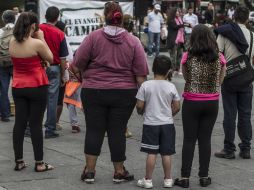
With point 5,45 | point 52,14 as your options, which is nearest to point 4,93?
point 5,45

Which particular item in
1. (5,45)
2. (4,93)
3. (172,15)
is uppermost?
(172,15)

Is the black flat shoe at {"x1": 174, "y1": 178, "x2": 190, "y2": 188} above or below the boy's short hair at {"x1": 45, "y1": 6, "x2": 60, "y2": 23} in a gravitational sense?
below

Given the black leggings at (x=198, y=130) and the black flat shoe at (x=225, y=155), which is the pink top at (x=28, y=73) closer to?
the black leggings at (x=198, y=130)

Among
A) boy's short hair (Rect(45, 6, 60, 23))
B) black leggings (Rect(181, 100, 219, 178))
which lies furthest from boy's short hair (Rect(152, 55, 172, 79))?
boy's short hair (Rect(45, 6, 60, 23))

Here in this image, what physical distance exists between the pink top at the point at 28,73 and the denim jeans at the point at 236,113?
228cm

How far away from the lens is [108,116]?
6.46 m

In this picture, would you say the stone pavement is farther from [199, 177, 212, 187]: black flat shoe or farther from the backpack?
the backpack

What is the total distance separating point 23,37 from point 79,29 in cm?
565

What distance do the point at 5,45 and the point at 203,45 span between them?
4489 mm

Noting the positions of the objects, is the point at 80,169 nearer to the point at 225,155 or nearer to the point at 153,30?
the point at 225,155

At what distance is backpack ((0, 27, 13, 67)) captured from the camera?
9875mm

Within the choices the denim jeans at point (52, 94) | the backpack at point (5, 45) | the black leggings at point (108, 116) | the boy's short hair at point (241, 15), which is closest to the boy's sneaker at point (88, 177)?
the black leggings at point (108, 116)

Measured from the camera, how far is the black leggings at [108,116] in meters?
6.34

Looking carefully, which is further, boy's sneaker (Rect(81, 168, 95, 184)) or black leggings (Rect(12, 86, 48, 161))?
Answer: black leggings (Rect(12, 86, 48, 161))
